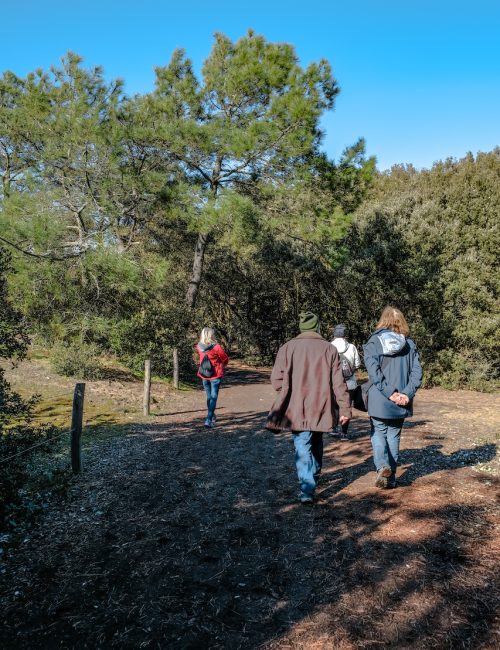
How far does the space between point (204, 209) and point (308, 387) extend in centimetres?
1031

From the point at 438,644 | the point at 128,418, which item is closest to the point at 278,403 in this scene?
the point at 438,644

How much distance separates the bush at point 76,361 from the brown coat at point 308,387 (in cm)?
976

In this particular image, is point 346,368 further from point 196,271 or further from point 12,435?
point 196,271

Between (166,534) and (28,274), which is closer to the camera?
(166,534)

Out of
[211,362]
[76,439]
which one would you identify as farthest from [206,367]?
[76,439]

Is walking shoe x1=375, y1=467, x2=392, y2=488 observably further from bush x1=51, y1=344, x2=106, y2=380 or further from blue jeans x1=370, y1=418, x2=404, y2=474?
bush x1=51, y1=344, x2=106, y2=380

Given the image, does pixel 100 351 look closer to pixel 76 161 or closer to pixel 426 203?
pixel 76 161

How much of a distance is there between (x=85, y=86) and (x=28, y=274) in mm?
5925

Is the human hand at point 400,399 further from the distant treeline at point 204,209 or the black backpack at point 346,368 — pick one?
the distant treeline at point 204,209

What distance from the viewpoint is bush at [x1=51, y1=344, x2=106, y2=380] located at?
42.2 feet

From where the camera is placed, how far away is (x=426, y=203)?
1545cm

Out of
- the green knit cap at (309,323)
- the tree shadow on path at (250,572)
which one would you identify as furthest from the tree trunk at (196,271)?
the green knit cap at (309,323)

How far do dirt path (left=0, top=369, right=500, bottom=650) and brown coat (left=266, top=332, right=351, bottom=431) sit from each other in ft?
2.93

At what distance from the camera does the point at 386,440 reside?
4.83 meters
